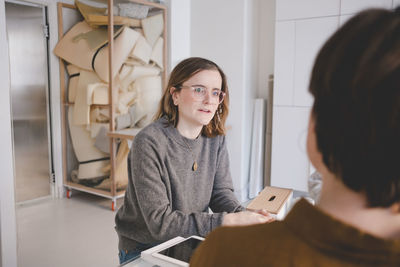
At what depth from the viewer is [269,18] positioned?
158 inches

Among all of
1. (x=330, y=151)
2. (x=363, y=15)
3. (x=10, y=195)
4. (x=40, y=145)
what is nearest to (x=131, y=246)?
(x=10, y=195)

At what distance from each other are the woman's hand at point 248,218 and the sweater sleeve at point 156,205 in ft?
0.29

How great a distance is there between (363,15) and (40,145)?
374cm

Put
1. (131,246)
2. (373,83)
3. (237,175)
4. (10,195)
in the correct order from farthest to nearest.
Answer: (237,175) < (10,195) < (131,246) < (373,83)

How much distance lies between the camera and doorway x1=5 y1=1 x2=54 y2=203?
3434 mm

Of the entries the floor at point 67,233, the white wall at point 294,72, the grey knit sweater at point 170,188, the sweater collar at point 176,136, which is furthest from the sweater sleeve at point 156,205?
the white wall at point 294,72

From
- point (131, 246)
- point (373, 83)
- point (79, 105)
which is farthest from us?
point (79, 105)

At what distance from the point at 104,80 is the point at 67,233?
4.68 ft

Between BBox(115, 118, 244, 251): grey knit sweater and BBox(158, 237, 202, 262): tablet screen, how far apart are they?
0.48 feet

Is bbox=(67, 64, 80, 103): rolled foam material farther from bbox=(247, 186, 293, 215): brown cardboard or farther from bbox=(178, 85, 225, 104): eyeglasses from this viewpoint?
bbox=(247, 186, 293, 215): brown cardboard

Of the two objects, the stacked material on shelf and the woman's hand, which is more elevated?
the stacked material on shelf

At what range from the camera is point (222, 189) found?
5.15 ft

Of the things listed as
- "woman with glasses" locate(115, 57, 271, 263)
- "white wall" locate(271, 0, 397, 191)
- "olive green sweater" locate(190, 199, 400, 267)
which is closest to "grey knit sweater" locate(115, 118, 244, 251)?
"woman with glasses" locate(115, 57, 271, 263)

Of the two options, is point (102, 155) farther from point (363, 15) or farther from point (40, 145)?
point (363, 15)
